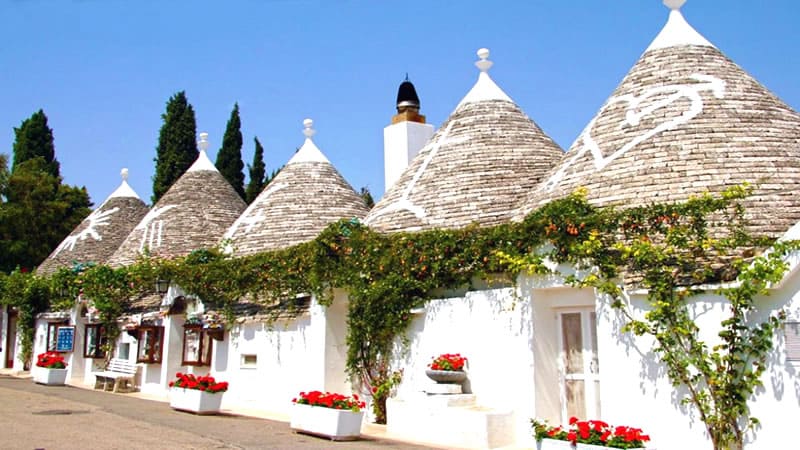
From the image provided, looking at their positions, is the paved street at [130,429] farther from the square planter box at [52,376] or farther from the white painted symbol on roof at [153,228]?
the white painted symbol on roof at [153,228]

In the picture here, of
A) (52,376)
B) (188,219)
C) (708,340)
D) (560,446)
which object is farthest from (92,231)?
(708,340)

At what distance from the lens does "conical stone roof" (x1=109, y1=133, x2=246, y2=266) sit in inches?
864

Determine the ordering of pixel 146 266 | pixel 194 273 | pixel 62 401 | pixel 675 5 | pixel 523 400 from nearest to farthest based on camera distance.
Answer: pixel 523 400 < pixel 675 5 < pixel 62 401 < pixel 194 273 < pixel 146 266

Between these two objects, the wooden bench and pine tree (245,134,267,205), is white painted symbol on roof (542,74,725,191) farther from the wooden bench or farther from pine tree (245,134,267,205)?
pine tree (245,134,267,205)

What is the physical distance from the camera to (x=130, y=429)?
35.7 ft

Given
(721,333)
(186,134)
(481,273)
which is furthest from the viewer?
(186,134)

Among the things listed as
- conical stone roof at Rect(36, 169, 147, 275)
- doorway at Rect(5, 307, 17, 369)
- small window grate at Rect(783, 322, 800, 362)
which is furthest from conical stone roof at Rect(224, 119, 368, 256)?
small window grate at Rect(783, 322, 800, 362)

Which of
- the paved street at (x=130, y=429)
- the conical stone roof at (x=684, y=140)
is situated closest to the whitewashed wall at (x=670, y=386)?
the conical stone roof at (x=684, y=140)

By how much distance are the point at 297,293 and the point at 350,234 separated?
210 centimetres

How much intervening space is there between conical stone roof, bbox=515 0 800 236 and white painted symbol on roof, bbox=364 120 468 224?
2204 mm

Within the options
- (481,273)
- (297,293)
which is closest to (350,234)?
(297,293)

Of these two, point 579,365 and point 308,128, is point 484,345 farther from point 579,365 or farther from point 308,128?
point 308,128

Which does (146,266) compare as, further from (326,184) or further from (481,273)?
(481,273)

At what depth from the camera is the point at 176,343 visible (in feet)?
59.0
